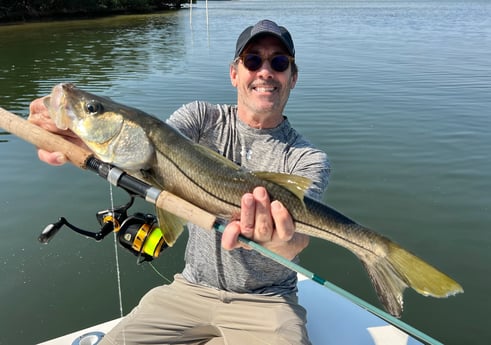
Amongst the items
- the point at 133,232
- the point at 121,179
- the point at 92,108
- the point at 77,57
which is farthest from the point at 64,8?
the point at 121,179

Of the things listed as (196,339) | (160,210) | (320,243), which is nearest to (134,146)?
(160,210)

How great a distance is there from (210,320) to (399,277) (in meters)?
1.72

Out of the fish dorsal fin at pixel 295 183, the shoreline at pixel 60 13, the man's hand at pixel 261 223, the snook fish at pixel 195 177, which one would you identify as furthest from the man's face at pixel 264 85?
the shoreline at pixel 60 13

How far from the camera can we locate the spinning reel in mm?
3926

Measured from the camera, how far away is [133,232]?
3.98 m

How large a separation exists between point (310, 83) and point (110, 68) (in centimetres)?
1182

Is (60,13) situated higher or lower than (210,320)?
higher

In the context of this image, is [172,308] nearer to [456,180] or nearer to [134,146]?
[134,146]

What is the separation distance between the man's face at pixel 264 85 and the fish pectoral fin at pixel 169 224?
52.5 inches

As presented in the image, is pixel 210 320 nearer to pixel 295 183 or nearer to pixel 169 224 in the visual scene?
pixel 169 224

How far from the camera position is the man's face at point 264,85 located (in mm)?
3750

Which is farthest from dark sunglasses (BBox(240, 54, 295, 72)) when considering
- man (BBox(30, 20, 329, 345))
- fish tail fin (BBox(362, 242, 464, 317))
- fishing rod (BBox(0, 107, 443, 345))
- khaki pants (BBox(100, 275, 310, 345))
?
khaki pants (BBox(100, 275, 310, 345))

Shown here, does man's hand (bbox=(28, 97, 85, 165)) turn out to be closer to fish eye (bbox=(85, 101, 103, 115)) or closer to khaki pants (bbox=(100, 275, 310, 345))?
fish eye (bbox=(85, 101, 103, 115))

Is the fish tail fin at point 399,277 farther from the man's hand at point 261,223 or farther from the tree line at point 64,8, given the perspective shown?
the tree line at point 64,8
